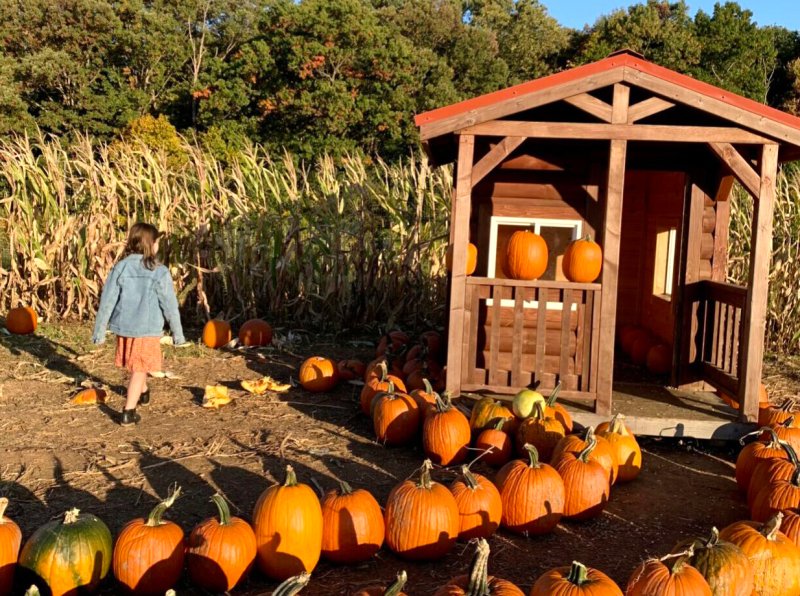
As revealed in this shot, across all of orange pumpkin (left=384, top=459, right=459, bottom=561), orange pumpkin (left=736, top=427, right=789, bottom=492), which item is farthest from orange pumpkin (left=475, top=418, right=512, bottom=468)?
orange pumpkin (left=736, top=427, right=789, bottom=492)

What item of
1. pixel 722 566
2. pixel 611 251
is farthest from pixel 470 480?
pixel 611 251

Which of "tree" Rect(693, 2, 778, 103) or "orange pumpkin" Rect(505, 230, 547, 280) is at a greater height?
"tree" Rect(693, 2, 778, 103)

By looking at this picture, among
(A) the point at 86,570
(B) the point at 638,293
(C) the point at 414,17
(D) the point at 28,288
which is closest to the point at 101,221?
(D) the point at 28,288

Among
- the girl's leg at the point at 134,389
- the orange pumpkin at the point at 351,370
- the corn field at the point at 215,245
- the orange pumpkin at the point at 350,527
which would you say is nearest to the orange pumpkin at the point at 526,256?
the orange pumpkin at the point at 351,370

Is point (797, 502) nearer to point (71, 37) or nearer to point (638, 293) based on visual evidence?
point (638, 293)

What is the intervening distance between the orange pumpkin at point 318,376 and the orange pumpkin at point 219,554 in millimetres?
3939

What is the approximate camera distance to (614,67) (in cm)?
604

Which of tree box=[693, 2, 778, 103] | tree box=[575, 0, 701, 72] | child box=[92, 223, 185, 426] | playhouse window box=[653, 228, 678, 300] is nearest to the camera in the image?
child box=[92, 223, 185, 426]

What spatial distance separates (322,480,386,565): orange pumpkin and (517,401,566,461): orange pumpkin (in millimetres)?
1631

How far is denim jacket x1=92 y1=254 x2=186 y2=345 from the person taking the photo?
6434 millimetres

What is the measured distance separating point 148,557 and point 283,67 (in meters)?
31.8

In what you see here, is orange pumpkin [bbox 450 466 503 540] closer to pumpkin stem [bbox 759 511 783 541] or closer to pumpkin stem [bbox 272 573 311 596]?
pumpkin stem [bbox 759 511 783 541]

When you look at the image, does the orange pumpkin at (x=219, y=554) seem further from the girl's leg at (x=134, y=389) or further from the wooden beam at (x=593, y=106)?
the wooden beam at (x=593, y=106)

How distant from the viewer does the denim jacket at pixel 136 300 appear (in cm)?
643
